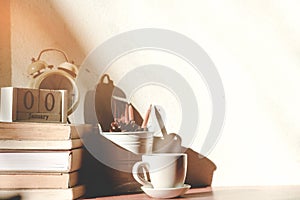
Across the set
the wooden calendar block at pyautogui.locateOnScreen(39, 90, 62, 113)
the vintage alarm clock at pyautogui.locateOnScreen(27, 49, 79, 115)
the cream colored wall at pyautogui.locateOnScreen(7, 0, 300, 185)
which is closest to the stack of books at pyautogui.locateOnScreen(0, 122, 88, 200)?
the wooden calendar block at pyautogui.locateOnScreen(39, 90, 62, 113)

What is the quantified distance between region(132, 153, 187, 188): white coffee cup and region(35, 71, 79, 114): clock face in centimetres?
30

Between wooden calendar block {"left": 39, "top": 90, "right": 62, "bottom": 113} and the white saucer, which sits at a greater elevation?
wooden calendar block {"left": 39, "top": 90, "right": 62, "bottom": 113}

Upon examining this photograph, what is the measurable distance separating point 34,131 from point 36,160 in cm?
7

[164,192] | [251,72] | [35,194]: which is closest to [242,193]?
[164,192]

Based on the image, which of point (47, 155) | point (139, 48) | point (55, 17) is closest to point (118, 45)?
point (139, 48)

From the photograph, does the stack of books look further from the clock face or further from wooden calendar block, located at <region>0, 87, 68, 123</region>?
the clock face

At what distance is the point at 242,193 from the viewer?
114 cm

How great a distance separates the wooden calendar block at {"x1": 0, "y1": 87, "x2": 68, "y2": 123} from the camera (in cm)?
108

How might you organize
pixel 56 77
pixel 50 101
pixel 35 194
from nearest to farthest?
pixel 35 194
pixel 50 101
pixel 56 77

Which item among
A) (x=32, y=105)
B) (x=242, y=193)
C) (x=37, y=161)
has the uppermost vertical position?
(x=32, y=105)

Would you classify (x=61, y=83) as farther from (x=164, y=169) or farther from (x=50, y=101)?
(x=164, y=169)

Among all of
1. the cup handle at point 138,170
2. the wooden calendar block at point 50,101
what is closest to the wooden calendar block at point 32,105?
the wooden calendar block at point 50,101

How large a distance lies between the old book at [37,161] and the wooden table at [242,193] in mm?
165

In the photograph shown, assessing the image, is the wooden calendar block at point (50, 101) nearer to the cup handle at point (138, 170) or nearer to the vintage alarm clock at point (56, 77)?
the vintage alarm clock at point (56, 77)
